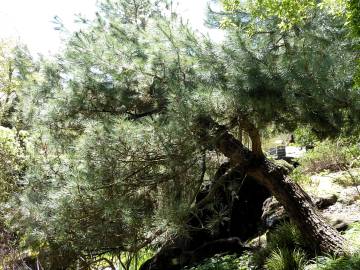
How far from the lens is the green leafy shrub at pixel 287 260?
14.0 feet

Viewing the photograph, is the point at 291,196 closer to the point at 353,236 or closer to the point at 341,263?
the point at 341,263

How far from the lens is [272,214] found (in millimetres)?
5633

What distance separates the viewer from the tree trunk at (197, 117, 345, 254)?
13.6 ft

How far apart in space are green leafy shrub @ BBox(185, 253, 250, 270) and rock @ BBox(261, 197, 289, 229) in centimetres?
57

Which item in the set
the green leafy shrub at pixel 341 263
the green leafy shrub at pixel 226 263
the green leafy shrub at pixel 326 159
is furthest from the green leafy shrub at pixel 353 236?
the green leafy shrub at pixel 326 159

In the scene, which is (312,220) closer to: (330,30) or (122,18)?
(330,30)

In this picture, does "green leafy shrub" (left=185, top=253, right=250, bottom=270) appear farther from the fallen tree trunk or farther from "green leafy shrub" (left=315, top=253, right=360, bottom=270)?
"green leafy shrub" (left=315, top=253, right=360, bottom=270)

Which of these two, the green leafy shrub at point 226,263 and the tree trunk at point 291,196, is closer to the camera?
the tree trunk at point 291,196

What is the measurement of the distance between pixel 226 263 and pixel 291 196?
161 cm

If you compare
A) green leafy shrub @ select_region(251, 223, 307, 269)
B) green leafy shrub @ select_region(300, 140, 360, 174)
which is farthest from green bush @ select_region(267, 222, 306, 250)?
green leafy shrub @ select_region(300, 140, 360, 174)

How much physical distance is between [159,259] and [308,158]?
4.69m

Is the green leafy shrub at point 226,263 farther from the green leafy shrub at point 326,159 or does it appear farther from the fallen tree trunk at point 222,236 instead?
the green leafy shrub at point 326,159

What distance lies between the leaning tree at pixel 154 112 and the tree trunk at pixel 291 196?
22 millimetres

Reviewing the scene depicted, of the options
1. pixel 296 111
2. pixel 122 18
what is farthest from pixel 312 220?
pixel 122 18
